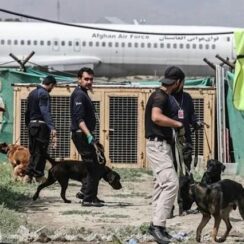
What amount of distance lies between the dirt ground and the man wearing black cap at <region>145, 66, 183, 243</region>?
0.31 metres

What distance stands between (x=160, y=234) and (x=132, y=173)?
638cm

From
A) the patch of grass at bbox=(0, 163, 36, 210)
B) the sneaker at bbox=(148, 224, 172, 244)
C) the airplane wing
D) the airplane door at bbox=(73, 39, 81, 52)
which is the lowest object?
the sneaker at bbox=(148, 224, 172, 244)

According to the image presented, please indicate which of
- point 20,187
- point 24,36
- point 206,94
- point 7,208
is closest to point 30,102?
point 20,187

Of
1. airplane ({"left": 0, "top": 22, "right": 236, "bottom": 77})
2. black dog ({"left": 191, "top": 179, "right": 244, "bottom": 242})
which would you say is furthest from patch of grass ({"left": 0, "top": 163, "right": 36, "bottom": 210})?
airplane ({"left": 0, "top": 22, "right": 236, "bottom": 77})

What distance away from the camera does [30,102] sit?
11.7 m

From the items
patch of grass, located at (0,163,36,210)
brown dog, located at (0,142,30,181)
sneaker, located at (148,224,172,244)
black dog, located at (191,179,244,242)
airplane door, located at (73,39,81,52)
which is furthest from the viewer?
airplane door, located at (73,39,81,52)

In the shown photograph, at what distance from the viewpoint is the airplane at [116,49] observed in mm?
31984

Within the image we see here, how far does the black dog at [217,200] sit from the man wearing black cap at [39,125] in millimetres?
4258

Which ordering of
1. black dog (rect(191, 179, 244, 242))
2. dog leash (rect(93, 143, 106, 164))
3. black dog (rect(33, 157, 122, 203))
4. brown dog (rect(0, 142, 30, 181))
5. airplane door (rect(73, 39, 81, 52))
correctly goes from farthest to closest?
airplane door (rect(73, 39, 81, 52)) < brown dog (rect(0, 142, 30, 181)) < black dog (rect(33, 157, 122, 203)) < dog leash (rect(93, 143, 106, 164)) < black dog (rect(191, 179, 244, 242))

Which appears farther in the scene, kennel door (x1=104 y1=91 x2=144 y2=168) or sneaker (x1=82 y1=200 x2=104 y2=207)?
kennel door (x1=104 y1=91 x2=144 y2=168)

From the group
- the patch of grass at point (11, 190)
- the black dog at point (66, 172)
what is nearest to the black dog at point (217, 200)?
the black dog at point (66, 172)

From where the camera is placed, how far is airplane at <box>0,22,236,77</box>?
32.0m

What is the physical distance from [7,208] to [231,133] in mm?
6009

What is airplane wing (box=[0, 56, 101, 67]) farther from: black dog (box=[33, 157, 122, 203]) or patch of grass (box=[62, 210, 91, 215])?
patch of grass (box=[62, 210, 91, 215])
